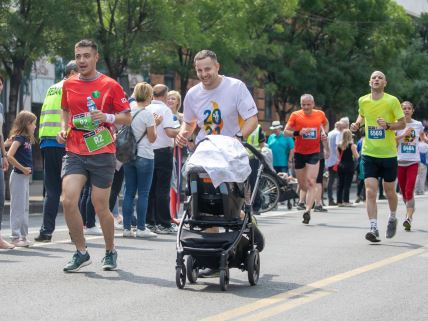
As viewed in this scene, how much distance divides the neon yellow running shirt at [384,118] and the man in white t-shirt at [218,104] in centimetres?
386

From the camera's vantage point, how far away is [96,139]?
9586 millimetres

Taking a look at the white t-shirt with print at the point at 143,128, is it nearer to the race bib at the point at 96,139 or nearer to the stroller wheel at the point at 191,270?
the race bib at the point at 96,139

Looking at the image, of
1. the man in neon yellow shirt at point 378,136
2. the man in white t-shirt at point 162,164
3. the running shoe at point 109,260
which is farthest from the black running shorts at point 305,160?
the running shoe at point 109,260

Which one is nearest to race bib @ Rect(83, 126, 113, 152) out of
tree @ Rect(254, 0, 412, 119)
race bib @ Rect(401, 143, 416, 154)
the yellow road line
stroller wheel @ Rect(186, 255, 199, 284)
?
stroller wheel @ Rect(186, 255, 199, 284)

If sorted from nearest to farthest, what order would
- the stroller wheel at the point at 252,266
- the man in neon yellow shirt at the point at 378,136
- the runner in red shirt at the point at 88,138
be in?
the stroller wheel at the point at 252,266
the runner in red shirt at the point at 88,138
the man in neon yellow shirt at the point at 378,136

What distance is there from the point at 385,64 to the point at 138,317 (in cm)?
3733

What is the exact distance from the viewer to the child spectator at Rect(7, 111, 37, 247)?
12.4 metres

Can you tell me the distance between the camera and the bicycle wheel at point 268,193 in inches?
778

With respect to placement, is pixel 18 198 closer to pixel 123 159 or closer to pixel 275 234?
pixel 123 159

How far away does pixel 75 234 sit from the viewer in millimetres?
9656

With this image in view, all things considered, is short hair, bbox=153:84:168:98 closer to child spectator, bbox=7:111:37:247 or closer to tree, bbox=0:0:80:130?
child spectator, bbox=7:111:37:247

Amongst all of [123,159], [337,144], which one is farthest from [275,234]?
[337,144]

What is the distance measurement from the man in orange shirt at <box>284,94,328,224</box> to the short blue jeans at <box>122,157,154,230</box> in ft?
13.6

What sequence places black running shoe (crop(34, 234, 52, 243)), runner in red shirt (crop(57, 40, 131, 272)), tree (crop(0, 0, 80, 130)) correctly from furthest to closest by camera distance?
tree (crop(0, 0, 80, 130)) < black running shoe (crop(34, 234, 52, 243)) < runner in red shirt (crop(57, 40, 131, 272))
